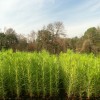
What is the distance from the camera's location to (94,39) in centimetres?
2897

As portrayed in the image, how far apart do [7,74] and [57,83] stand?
34.5 inches

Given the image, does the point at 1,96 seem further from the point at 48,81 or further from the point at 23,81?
the point at 48,81

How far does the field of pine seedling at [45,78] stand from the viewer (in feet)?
13.9

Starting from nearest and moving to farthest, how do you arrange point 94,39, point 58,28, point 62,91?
point 62,91 < point 94,39 < point 58,28

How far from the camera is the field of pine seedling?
4.22 meters

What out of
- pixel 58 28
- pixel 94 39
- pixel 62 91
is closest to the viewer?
pixel 62 91

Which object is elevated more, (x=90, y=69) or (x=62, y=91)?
(x=90, y=69)

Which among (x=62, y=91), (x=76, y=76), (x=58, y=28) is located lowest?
(x=62, y=91)

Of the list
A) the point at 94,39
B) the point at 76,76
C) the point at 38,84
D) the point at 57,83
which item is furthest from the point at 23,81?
the point at 94,39

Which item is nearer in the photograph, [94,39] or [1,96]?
[1,96]

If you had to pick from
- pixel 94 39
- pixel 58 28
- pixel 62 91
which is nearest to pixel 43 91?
pixel 62 91

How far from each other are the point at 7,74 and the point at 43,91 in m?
0.67

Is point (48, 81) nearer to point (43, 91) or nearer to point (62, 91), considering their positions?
point (43, 91)

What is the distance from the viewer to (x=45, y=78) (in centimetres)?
427
